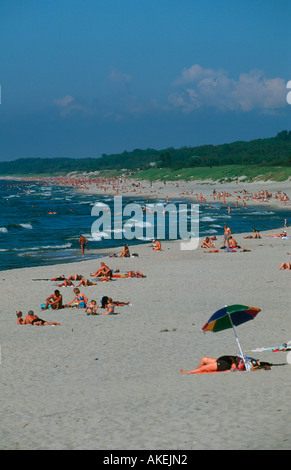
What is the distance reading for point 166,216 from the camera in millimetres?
58562

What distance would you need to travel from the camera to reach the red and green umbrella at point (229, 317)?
10695mm

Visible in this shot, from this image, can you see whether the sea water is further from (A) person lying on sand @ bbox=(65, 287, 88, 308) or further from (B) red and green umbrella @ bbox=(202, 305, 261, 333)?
(B) red and green umbrella @ bbox=(202, 305, 261, 333)

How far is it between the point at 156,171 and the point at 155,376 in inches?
5934

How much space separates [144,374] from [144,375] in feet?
0.23

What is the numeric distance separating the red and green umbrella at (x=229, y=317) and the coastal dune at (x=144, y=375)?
86cm

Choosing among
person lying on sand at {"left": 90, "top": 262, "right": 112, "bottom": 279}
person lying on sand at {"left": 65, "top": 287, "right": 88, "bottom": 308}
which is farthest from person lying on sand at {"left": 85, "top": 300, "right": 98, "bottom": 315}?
person lying on sand at {"left": 90, "top": 262, "right": 112, "bottom": 279}

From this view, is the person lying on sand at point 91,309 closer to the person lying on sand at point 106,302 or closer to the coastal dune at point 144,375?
the coastal dune at point 144,375

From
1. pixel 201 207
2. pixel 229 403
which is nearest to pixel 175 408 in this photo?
pixel 229 403

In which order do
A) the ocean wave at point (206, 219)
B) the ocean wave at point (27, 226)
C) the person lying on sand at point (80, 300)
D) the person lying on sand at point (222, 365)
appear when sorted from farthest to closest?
1. the ocean wave at point (206, 219)
2. the ocean wave at point (27, 226)
3. the person lying on sand at point (80, 300)
4. the person lying on sand at point (222, 365)

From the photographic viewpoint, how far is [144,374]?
36.6ft

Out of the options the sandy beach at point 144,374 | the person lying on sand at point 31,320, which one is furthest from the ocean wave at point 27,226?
the person lying on sand at point 31,320

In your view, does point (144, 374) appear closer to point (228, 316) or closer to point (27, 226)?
point (228, 316)
